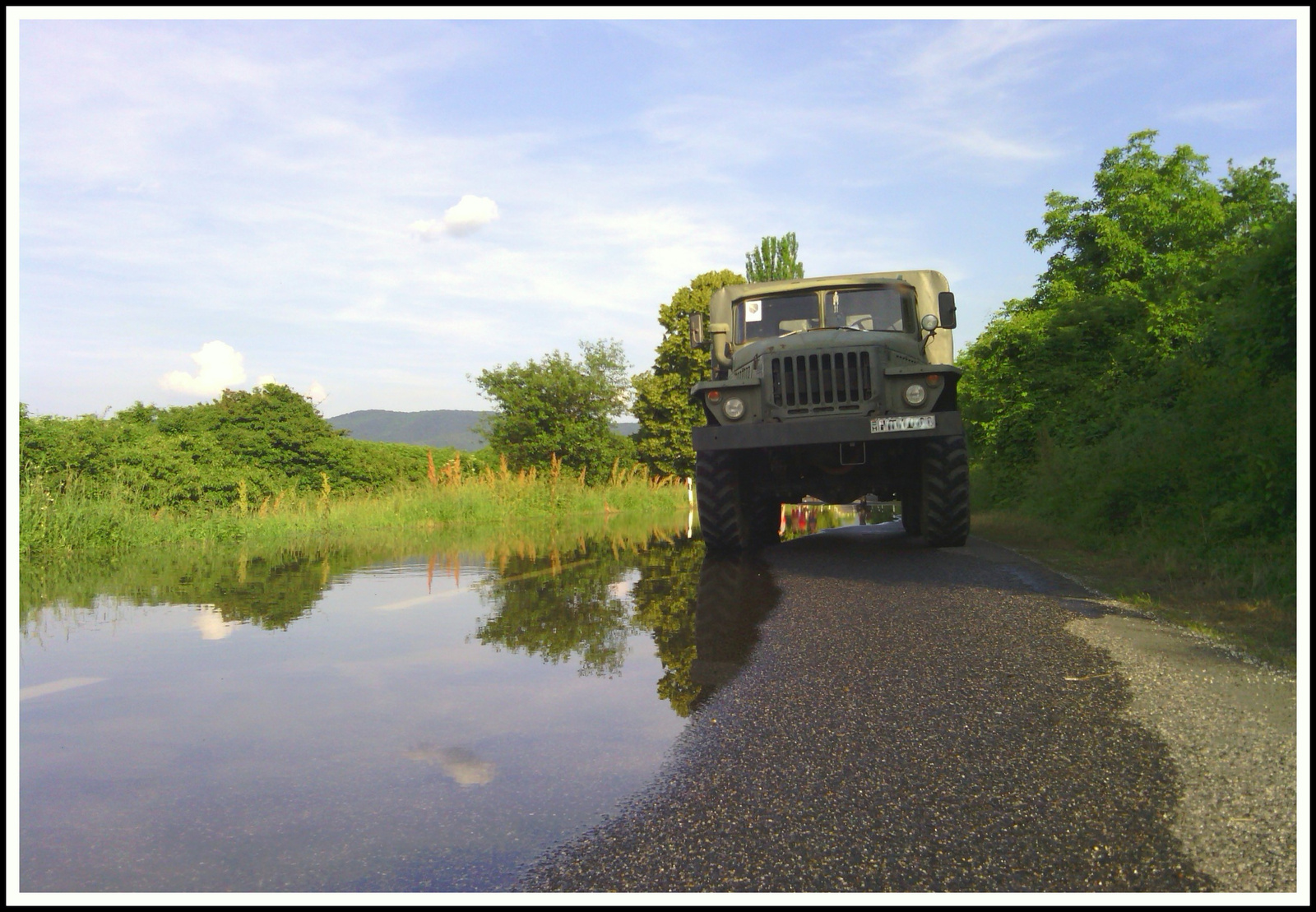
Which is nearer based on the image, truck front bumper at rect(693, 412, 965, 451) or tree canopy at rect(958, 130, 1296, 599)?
tree canopy at rect(958, 130, 1296, 599)

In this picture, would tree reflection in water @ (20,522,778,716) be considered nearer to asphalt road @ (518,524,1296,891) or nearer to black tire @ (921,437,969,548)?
asphalt road @ (518,524,1296,891)

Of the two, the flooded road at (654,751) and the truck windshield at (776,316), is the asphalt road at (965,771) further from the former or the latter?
the truck windshield at (776,316)

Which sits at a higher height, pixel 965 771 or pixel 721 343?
pixel 721 343

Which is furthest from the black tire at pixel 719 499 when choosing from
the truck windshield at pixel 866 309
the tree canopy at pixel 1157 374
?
the tree canopy at pixel 1157 374

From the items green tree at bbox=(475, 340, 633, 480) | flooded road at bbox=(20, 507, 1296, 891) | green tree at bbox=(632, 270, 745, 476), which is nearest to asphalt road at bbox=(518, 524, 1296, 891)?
flooded road at bbox=(20, 507, 1296, 891)

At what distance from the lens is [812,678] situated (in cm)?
409

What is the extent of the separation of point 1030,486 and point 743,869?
15553 mm

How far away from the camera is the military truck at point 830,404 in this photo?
28.5 ft

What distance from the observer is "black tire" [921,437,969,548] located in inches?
363

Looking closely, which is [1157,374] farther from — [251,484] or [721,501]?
[251,484]

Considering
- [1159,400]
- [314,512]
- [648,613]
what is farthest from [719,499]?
[314,512]

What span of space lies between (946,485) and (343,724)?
706 cm

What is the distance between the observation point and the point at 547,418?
2614cm

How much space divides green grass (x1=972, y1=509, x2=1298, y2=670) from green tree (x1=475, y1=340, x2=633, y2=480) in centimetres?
1707
